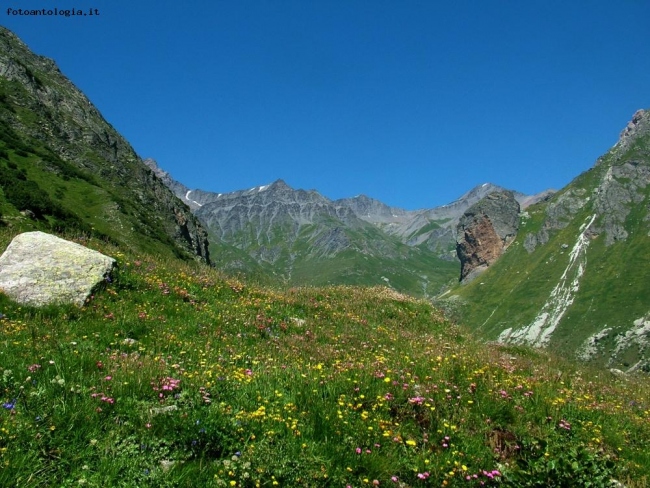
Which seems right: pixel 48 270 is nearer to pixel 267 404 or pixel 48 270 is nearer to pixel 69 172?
pixel 267 404

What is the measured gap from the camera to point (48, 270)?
11.5m

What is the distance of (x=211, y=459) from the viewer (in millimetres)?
5383

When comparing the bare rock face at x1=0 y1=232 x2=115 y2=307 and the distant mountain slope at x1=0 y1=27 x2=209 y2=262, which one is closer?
the bare rock face at x1=0 y1=232 x2=115 y2=307

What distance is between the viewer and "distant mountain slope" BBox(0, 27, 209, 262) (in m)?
40.7

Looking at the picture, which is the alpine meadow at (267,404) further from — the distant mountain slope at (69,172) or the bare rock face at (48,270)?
the distant mountain slope at (69,172)

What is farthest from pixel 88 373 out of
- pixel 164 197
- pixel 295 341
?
pixel 164 197

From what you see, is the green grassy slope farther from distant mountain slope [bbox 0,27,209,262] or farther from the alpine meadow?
distant mountain slope [bbox 0,27,209,262]

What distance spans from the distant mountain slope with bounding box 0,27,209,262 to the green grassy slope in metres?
17.2

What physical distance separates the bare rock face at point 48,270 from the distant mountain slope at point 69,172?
1239 centimetres

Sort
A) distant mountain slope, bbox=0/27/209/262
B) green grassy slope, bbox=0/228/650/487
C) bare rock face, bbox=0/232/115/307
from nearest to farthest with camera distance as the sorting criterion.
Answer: green grassy slope, bbox=0/228/650/487
bare rock face, bbox=0/232/115/307
distant mountain slope, bbox=0/27/209/262

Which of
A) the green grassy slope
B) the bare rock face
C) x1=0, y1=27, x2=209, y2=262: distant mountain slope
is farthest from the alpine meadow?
x1=0, y1=27, x2=209, y2=262: distant mountain slope

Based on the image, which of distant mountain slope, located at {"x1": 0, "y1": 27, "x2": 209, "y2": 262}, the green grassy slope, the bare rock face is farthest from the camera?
distant mountain slope, located at {"x1": 0, "y1": 27, "x2": 209, "y2": 262}

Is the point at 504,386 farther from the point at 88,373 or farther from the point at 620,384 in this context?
the point at 88,373

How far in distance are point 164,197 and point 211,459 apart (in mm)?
113556
